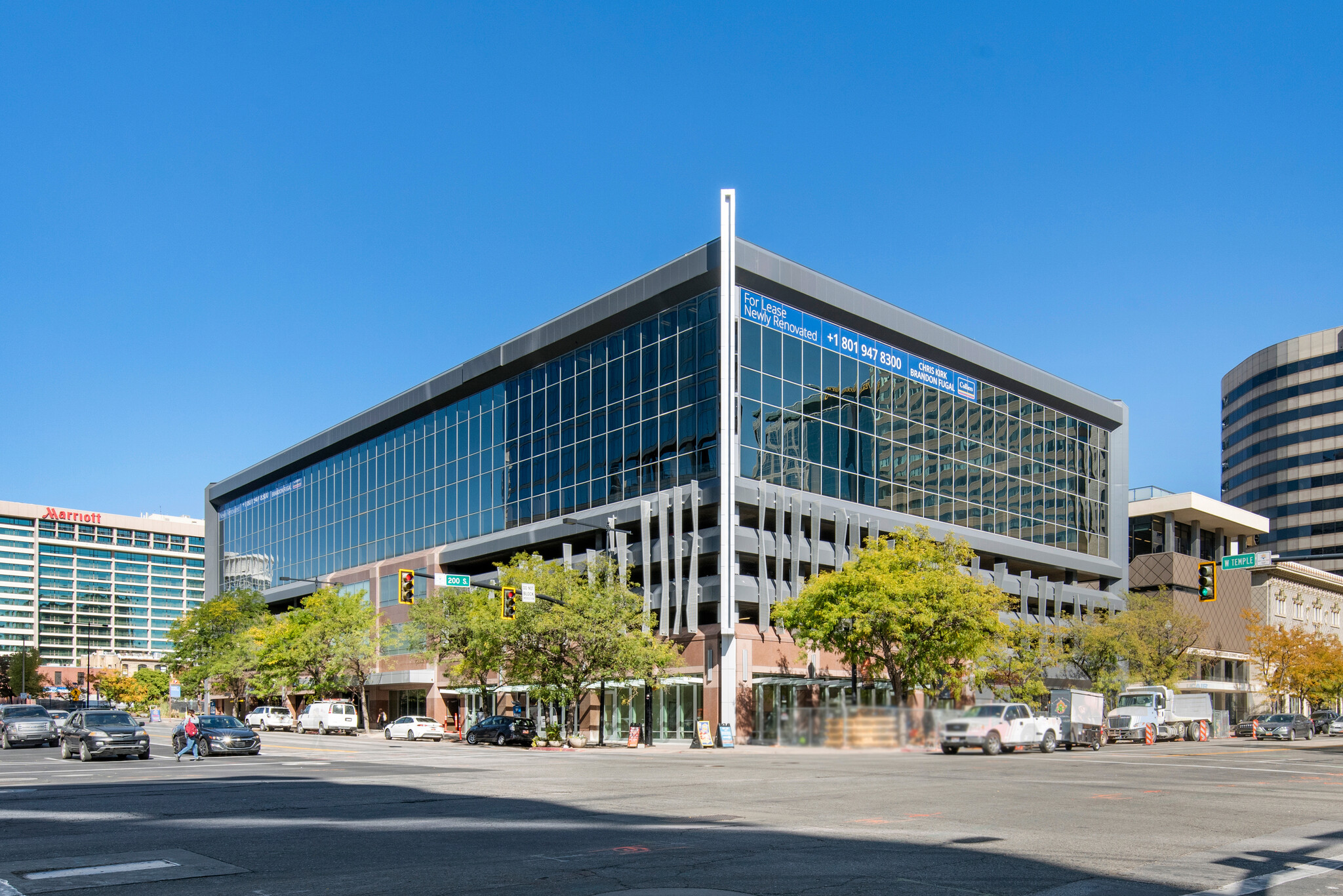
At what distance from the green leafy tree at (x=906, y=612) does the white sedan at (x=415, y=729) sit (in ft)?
79.3

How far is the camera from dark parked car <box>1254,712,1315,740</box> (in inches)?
2756

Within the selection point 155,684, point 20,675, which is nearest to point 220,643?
point 155,684

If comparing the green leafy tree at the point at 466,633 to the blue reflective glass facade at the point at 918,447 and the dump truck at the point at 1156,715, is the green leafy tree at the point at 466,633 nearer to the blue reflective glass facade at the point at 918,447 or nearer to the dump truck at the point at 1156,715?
the blue reflective glass facade at the point at 918,447

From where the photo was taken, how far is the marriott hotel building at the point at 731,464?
58.8 meters

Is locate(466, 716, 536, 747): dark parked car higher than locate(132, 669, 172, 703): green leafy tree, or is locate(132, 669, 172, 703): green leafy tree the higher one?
locate(466, 716, 536, 747): dark parked car

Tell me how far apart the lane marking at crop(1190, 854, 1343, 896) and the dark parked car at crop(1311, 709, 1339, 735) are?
3175 inches

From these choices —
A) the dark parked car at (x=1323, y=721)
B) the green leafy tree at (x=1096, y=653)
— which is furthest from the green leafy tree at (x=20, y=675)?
the dark parked car at (x=1323, y=721)

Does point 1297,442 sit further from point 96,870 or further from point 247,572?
point 96,870

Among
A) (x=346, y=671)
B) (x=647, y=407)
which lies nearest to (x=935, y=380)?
(x=647, y=407)

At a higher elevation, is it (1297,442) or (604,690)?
(1297,442)

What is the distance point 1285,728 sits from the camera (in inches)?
2751

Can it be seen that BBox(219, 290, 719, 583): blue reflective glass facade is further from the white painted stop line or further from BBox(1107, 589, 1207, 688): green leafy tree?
the white painted stop line

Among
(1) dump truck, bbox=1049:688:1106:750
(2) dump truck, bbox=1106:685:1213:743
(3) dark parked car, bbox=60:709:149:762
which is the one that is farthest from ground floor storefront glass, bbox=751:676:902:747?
A: (2) dump truck, bbox=1106:685:1213:743

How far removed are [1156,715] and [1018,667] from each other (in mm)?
20908
